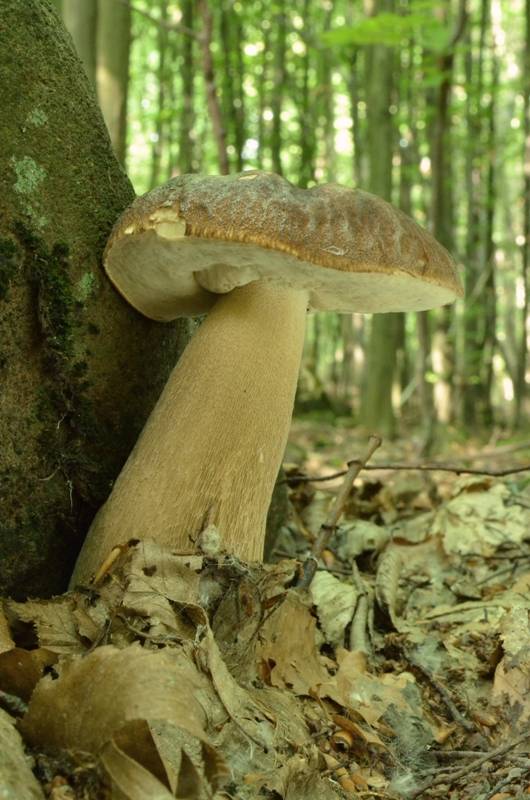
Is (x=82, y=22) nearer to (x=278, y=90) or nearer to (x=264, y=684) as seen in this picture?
(x=264, y=684)

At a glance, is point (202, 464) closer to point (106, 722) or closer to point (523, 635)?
point (106, 722)

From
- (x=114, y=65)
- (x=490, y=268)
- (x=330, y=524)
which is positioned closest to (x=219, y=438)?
(x=330, y=524)

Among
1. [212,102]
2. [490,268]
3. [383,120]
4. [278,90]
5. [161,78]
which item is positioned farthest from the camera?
[161,78]

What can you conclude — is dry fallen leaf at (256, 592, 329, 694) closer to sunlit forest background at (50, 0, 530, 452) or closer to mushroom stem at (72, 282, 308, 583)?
mushroom stem at (72, 282, 308, 583)

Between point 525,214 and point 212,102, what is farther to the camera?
point 525,214

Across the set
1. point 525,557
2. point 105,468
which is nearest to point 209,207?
point 105,468

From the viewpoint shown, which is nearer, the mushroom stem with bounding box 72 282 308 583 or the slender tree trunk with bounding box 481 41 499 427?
the mushroom stem with bounding box 72 282 308 583

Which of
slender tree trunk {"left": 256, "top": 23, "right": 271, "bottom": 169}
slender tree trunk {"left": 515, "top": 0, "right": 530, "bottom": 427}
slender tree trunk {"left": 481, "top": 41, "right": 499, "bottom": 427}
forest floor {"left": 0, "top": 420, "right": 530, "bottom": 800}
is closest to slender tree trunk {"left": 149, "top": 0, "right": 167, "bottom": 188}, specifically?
slender tree trunk {"left": 256, "top": 23, "right": 271, "bottom": 169}
